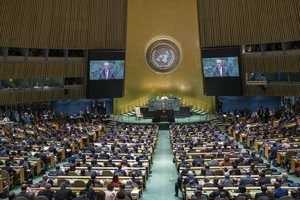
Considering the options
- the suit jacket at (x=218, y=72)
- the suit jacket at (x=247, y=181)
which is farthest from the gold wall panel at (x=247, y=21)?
the suit jacket at (x=247, y=181)

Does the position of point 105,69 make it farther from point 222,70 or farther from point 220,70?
point 222,70

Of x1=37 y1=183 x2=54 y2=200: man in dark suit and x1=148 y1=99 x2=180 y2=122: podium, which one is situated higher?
x1=148 y1=99 x2=180 y2=122: podium

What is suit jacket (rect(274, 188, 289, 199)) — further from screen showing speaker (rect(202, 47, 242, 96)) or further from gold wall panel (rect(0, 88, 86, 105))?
gold wall panel (rect(0, 88, 86, 105))

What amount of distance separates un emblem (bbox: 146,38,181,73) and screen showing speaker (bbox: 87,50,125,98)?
4.13m

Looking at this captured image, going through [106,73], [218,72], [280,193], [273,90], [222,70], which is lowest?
[280,193]

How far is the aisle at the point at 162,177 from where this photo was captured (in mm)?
14062

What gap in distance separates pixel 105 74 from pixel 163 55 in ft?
22.2

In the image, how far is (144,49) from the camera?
1475 inches

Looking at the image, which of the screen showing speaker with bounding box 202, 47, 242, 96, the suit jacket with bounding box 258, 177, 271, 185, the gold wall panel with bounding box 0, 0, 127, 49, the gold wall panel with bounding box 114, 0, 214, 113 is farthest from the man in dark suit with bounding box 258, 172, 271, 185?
the gold wall panel with bounding box 114, 0, 214, 113

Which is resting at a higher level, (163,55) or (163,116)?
(163,55)

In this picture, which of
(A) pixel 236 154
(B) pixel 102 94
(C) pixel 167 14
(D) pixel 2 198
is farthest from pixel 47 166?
(C) pixel 167 14

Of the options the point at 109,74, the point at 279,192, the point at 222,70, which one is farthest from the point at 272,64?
the point at 279,192

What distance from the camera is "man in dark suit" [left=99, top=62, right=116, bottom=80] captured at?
110ft

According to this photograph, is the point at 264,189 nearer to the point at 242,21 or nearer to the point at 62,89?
the point at 242,21
